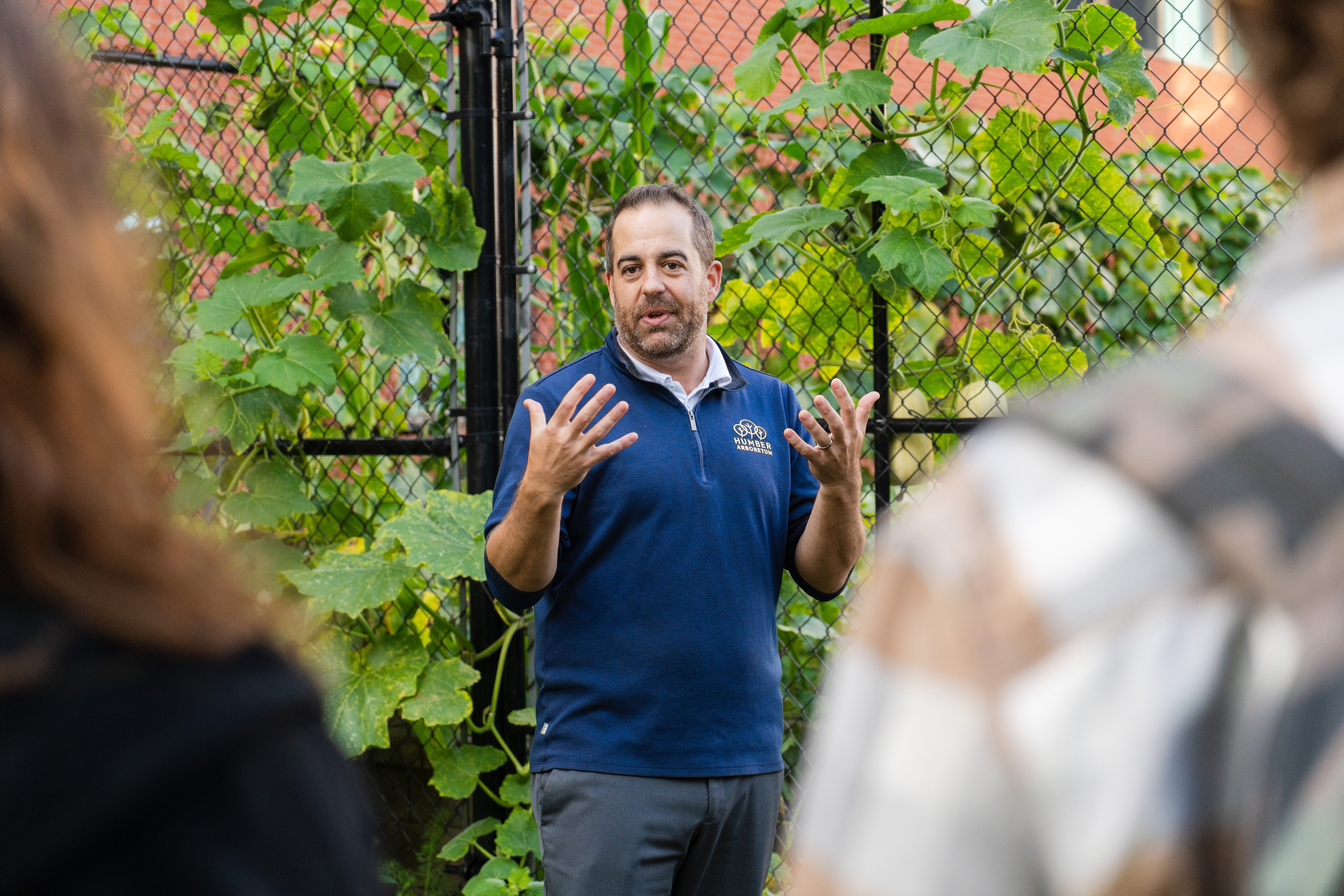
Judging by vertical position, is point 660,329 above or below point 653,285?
below

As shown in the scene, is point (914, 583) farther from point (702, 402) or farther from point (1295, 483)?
point (702, 402)

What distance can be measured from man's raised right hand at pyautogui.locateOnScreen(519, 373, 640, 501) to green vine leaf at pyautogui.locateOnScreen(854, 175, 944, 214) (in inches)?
37.5

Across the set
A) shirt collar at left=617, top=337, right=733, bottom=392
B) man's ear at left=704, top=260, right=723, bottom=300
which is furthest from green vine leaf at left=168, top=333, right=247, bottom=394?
man's ear at left=704, top=260, right=723, bottom=300

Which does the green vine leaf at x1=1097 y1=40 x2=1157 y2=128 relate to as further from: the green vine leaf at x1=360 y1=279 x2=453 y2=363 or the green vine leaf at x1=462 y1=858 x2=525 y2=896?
the green vine leaf at x1=462 y1=858 x2=525 y2=896

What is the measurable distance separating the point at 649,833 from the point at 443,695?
98cm

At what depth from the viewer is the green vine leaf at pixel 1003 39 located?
107 inches

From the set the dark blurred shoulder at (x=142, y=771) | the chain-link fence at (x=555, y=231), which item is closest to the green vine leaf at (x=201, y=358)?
the chain-link fence at (x=555, y=231)

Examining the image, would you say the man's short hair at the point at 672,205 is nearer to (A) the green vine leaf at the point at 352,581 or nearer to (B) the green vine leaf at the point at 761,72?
(B) the green vine leaf at the point at 761,72

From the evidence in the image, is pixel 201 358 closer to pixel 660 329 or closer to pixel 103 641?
pixel 660 329

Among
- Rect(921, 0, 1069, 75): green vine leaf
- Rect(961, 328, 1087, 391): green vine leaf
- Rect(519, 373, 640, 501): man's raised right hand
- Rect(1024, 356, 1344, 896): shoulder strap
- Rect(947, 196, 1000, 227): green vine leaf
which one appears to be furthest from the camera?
Rect(961, 328, 1087, 391): green vine leaf

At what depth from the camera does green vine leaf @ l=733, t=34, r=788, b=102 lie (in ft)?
9.94

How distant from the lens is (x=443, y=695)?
308 centimetres

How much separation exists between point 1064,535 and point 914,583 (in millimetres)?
76

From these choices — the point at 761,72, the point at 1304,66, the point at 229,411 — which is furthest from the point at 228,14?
the point at 1304,66
